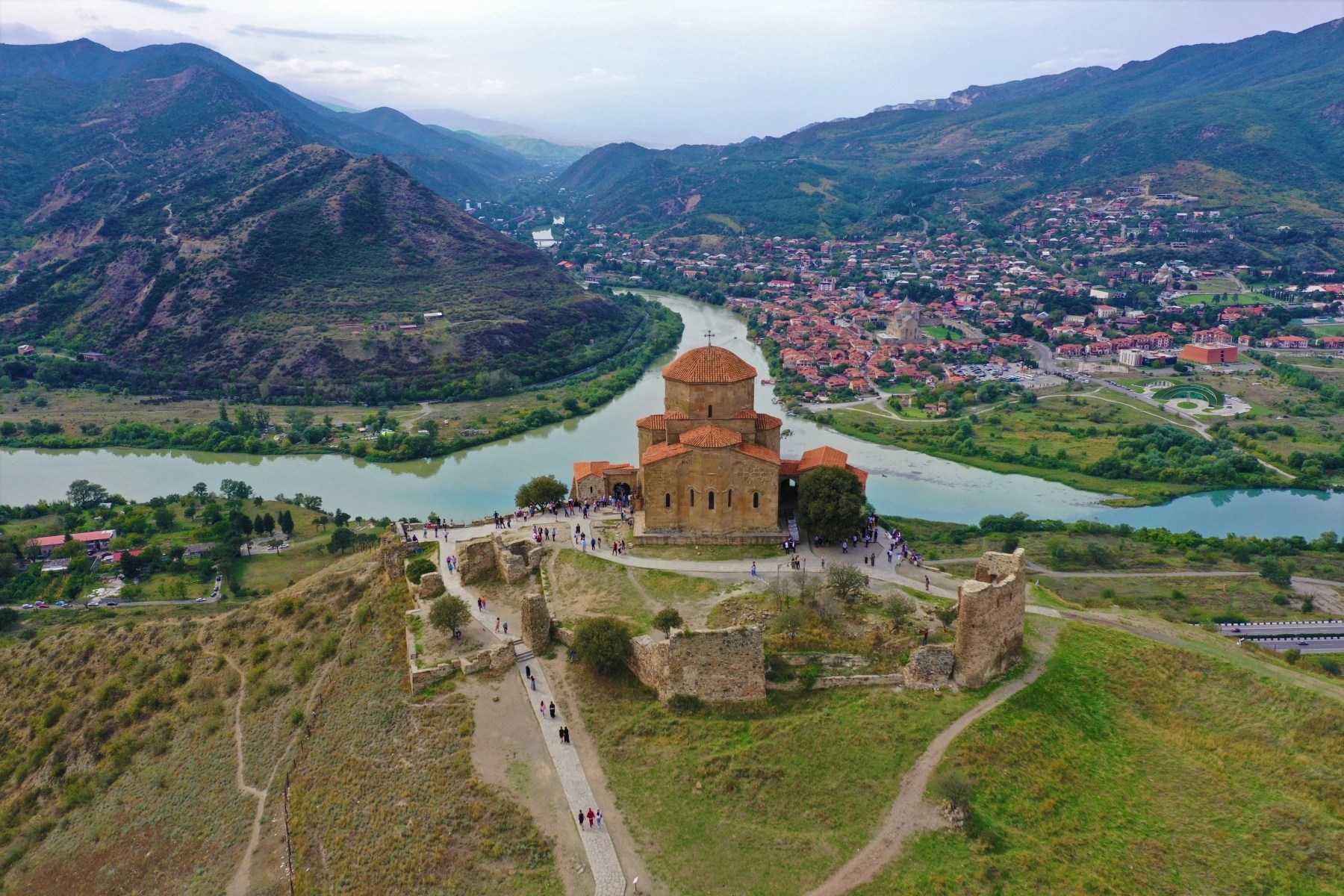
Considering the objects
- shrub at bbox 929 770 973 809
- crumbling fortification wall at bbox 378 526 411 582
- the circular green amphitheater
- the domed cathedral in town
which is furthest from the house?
the circular green amphitheater

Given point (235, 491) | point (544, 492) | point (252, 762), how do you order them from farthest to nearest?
point (235, 491)
point (544, 492)
point (252, 762)

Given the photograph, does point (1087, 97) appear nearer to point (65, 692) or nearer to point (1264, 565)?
point (1264, 565)

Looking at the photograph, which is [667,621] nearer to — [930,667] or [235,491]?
[930,667]

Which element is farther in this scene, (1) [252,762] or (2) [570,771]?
(1) [252,762]

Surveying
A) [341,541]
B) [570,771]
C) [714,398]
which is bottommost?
[341,541]

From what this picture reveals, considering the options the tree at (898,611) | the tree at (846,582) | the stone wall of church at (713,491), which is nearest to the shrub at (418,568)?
the stone wall of church at (713,491)

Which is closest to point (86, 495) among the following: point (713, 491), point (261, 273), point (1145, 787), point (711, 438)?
point (261, 273)
